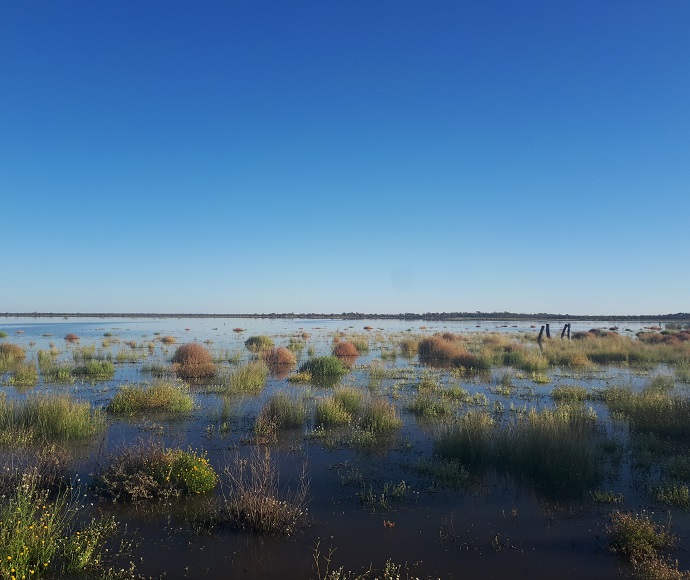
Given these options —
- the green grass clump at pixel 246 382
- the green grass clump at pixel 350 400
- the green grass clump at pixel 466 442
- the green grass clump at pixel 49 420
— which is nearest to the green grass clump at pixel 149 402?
the green grass clump at pixel 49 420

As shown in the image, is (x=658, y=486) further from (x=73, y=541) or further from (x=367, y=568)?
(x=73, y=541)

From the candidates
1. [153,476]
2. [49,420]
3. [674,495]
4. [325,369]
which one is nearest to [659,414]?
[674,495]

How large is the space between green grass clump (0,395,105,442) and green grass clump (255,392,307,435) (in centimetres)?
403

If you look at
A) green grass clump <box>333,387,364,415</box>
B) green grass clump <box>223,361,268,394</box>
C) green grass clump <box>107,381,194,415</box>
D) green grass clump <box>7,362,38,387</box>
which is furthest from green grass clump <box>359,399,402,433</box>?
green grass clump <box>7,362,38,387</box>

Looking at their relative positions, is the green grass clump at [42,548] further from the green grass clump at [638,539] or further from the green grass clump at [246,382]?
the green grass clump at [246,382]

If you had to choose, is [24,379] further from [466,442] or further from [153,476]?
[466,442]

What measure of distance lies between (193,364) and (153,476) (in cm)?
1651

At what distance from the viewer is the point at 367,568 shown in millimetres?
5961

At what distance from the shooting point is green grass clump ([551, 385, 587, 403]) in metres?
15.8

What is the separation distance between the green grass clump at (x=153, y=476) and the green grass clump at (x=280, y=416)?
11.6 feet

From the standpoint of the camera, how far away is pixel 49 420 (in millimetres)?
11469

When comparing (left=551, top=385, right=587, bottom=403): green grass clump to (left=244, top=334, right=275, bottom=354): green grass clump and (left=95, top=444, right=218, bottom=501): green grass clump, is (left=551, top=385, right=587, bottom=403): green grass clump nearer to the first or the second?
(left=95, top=444, right=218, bottom=501): green grass clump

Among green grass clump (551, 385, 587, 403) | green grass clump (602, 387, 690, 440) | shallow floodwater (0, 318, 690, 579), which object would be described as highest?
green grass clump (602, 387, 690, 440)

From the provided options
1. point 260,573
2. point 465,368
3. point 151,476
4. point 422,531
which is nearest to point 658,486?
point 422,531
